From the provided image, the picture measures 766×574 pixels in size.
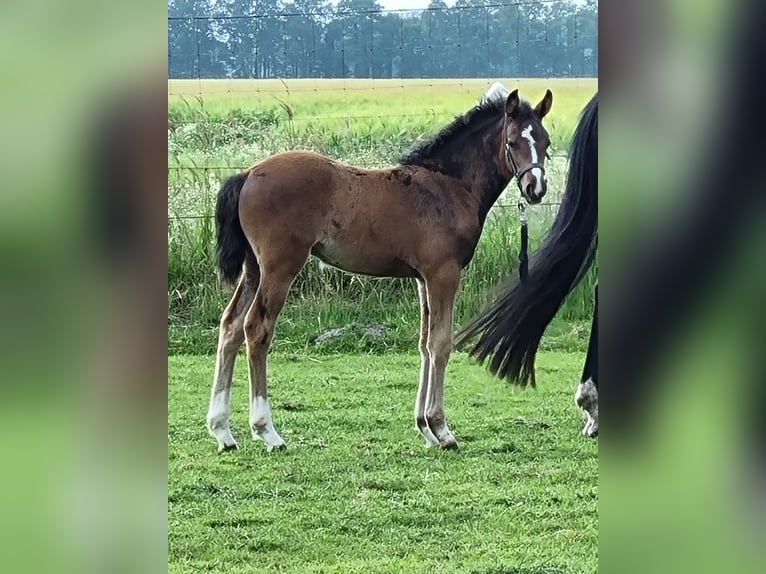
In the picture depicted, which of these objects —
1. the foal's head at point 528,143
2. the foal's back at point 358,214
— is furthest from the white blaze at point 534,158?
the foal's back at point 358,214

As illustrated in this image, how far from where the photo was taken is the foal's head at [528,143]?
257 cm

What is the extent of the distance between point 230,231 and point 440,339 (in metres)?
0.75

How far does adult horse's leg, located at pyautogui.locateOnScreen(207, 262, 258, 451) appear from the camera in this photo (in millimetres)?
2531

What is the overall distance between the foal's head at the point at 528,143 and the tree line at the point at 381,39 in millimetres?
112

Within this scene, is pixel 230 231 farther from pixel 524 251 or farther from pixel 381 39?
pixel 524 251

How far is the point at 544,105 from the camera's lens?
2529 millimetres

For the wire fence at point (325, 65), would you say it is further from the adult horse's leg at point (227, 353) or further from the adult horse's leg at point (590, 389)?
the adult horse's leg at point (590, 389)

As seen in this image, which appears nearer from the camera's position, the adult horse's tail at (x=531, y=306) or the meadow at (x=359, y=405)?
the meadow at (x=359, y=405)

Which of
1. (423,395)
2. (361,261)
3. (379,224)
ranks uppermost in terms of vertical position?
(379,224)

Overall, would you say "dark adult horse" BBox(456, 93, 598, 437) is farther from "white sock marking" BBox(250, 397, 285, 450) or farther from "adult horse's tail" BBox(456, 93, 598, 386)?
"white sock marking" BBox(250, 397, 285, 450)

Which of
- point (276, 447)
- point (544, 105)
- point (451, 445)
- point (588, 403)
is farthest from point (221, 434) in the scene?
point (544, 105)
